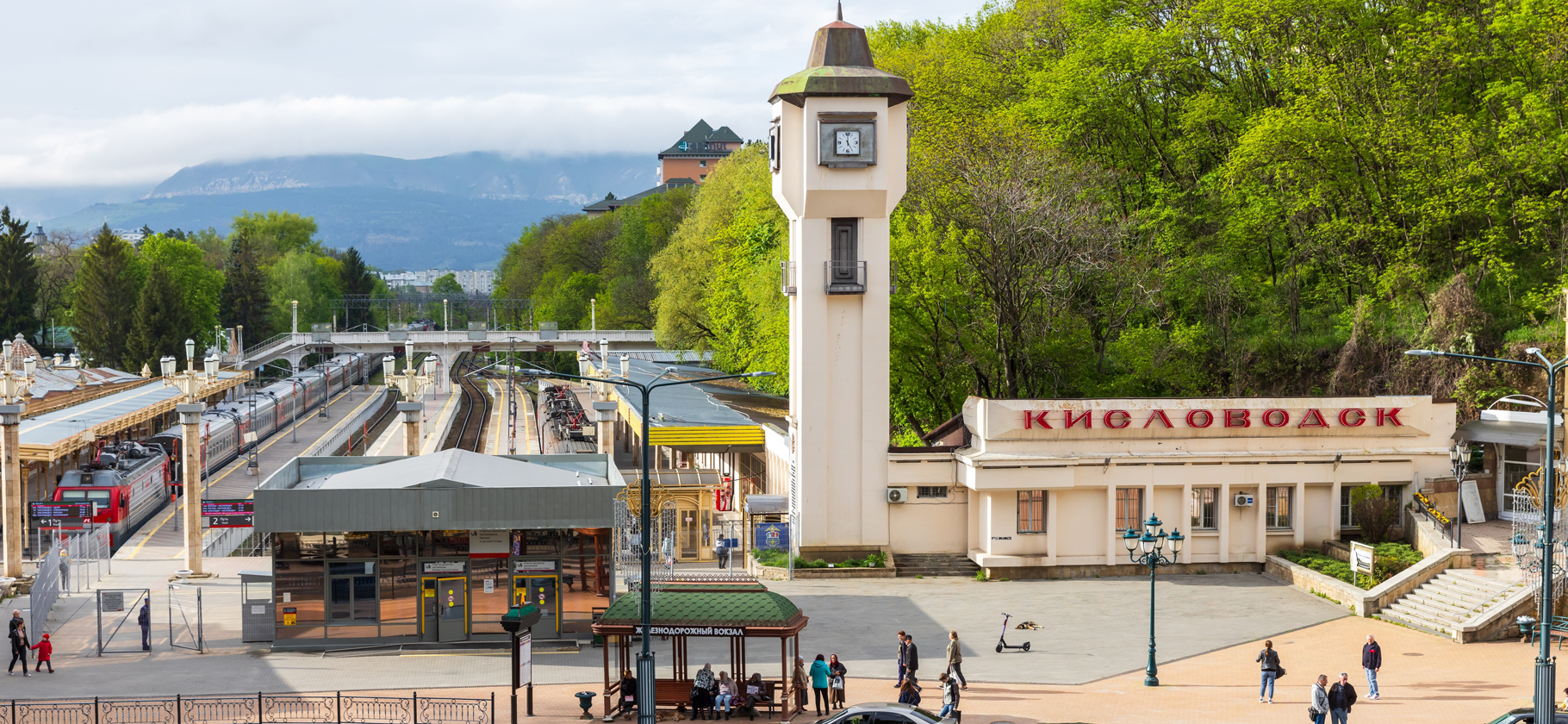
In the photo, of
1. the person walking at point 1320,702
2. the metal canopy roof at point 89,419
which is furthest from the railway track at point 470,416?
the person walking at point 1320,702

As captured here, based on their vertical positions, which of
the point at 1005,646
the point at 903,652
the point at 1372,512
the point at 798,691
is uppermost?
the point at 1372,512

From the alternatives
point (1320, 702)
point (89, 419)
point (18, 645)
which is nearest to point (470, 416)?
point (89, 419)

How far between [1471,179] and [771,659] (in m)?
33.6

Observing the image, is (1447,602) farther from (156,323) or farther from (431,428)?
(156,323)

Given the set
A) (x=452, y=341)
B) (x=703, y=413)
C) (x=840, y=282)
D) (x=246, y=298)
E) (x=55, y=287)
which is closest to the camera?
(x=840, y=282)

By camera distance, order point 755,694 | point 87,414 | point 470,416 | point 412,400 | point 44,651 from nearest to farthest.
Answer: point 755,694
point 44,651
point 412,400
point 87,414
point 470,416

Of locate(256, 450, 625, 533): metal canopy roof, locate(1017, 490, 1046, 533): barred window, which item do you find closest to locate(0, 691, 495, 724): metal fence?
locate(256, 450, 625, 533): metal canopy roof

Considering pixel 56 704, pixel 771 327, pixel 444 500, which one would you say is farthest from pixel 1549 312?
pixel 56 704

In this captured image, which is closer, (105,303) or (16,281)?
(16,281)

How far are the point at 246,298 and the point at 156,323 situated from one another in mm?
27985

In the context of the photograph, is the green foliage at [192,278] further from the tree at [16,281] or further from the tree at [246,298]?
the tree at [16,281]

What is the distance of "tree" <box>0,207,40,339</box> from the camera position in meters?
110

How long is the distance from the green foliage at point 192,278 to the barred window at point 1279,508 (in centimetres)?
10686

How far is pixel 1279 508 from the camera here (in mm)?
39906
